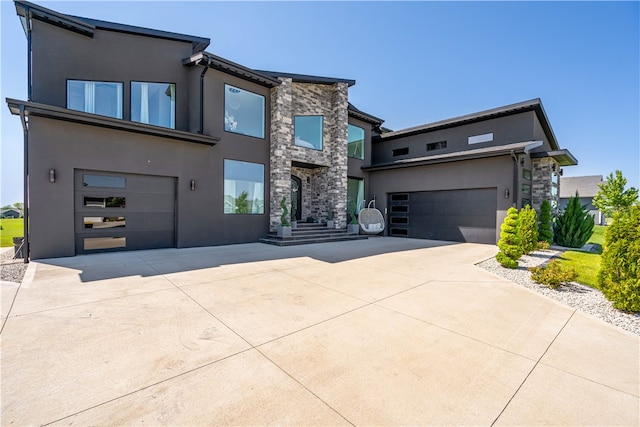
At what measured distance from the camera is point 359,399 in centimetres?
→ 201

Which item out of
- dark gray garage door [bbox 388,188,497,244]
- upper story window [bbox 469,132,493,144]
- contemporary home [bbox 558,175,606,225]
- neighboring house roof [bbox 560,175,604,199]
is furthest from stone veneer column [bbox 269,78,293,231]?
neighboring house roof [bbox 560,175,604,199]

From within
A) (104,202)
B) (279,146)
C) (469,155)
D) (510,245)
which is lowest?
(510,245)

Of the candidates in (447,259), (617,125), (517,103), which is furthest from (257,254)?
(617,125)

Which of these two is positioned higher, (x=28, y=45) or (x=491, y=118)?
(x=28, y=45)

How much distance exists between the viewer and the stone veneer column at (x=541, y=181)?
11.6 meters

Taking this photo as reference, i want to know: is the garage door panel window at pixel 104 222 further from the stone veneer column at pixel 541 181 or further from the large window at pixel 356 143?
the stone veneer column at pixel 541 181

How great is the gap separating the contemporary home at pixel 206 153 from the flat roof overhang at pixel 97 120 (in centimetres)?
3

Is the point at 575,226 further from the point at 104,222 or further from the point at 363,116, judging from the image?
the point at 104,222

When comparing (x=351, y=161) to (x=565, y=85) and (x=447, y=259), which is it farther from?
(x=565, y=85)

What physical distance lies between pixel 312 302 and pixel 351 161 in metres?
11.2

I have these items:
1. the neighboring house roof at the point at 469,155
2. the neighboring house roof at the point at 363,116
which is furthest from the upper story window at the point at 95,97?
the neighboring house roof at the point at 469,155

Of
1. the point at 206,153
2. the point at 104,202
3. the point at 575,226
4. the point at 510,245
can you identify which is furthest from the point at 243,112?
the point at 575,226

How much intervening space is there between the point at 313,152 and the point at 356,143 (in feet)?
10.9

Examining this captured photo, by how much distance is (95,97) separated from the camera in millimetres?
9070
